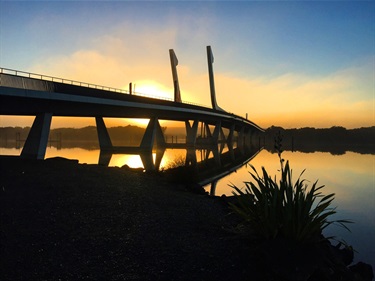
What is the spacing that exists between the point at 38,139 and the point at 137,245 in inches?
1111

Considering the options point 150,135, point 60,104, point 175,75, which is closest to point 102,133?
point 150,135

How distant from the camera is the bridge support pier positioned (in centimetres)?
3108

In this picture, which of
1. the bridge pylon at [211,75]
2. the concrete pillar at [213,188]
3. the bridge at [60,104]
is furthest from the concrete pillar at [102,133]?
the bridge pylon at [211,75]

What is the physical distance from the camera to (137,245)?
23.7 feet

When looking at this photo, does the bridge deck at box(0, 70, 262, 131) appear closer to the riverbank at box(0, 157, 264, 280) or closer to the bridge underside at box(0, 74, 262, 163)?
the bridge underside at box(0, 74, 262, 163)

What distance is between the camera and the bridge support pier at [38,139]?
31.1 meters

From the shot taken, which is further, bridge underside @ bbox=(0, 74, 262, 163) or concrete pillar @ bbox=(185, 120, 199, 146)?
concrete pillar @ bbox=(185, 120, 199, 146)

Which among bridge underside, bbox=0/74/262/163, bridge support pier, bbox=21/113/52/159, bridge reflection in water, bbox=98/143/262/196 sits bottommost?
bridge reflection in water, bbox=98/143/262/196

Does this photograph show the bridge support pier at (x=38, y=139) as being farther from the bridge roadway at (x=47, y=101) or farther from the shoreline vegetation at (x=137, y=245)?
the shoreline vegetation at (x=137, y=245)

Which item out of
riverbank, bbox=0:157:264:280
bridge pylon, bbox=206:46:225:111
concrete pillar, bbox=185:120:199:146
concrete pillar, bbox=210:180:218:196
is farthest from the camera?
bridge pylon, bbox=206:46:225:111

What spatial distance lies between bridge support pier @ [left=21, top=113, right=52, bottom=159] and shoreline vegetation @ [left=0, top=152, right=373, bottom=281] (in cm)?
2074

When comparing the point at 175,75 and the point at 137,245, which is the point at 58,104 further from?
the point at 175,75

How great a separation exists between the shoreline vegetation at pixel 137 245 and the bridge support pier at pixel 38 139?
816 inches

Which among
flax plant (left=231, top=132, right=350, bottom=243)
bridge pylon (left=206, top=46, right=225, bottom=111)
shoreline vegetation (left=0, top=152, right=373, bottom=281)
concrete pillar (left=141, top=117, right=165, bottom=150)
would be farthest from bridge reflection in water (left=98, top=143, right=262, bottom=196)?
bridge pylon (left=206, top=46, right=225, bottom=111)
